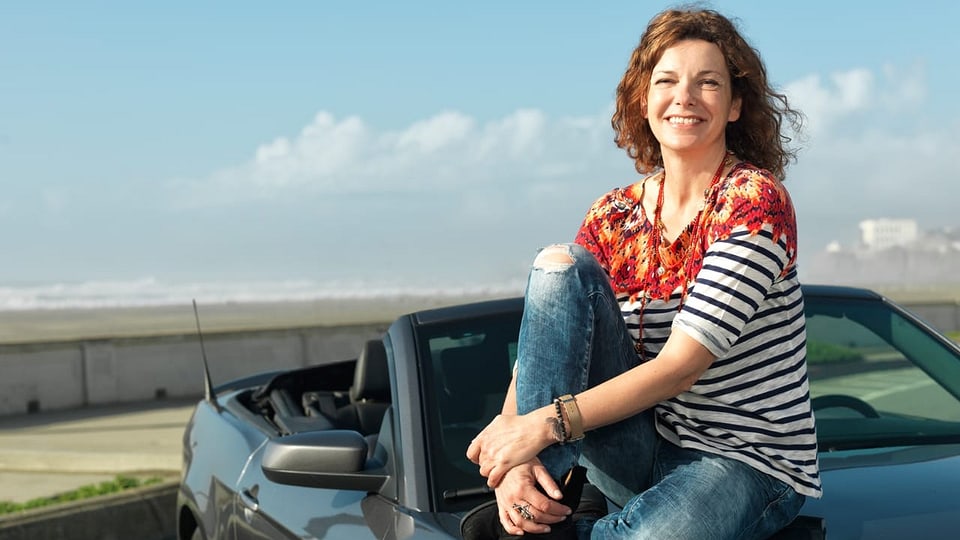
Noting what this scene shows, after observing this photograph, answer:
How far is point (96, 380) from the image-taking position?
13258mm

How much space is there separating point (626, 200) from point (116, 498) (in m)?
4.02

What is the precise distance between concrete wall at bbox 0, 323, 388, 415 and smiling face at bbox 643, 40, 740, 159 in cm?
Result: 1137

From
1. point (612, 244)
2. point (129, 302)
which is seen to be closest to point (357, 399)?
point (612, 244)

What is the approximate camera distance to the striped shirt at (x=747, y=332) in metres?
2.36

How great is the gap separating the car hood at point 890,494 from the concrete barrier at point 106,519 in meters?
3.98

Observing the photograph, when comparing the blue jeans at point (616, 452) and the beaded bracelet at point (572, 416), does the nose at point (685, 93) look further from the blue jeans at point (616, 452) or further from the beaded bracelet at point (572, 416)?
the beaded bracelet at point (572, 416)

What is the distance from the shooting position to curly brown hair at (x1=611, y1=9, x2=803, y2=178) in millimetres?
2678

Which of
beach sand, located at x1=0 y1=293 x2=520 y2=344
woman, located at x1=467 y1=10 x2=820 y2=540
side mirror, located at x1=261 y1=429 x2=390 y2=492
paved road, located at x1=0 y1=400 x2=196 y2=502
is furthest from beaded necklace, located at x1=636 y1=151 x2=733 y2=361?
beach sand, located at x1=0 y1=293 x2=520 y2=344

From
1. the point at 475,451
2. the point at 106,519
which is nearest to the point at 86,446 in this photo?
the point at 106,519

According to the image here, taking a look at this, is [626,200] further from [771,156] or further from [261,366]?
[261,366]

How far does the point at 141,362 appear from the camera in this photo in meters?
13.6

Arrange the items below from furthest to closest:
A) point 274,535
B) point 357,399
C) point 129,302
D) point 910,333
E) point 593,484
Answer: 1. point 129,302
2. point 357,399
3. point 910,333
4. point 274,535
5. point 593,484

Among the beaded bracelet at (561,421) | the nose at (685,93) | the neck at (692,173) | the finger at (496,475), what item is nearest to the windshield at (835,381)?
the finger at (496,475)

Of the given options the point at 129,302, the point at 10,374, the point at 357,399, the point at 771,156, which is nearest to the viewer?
the point at 771,156
